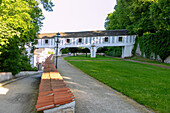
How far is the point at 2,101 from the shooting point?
13.1ft

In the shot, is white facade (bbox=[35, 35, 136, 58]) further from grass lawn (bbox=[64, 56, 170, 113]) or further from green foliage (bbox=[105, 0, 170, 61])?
grass lawn (bbox=[64, 56, 170, 113])

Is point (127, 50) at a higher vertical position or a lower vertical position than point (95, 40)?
lower

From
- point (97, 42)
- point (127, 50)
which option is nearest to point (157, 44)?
point (127, 50)

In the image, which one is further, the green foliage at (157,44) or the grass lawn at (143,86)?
the green foliage at (157,44)

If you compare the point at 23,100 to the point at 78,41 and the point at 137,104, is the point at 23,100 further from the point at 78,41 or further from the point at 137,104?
the point at 78,41

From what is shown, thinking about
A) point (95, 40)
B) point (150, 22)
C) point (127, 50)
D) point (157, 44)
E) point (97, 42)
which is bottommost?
point (127, 50)

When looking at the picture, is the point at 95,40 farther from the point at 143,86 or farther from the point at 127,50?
the point at 143,86

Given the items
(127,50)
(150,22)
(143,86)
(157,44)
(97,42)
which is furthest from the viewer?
(97,42)

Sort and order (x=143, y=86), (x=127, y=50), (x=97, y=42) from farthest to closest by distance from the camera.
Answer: (x=97, y=42), (x=127, y=50), (x=143, y=86)

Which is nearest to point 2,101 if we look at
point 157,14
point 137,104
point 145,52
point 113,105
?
point 113,105

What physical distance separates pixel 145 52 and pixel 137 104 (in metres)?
23.7

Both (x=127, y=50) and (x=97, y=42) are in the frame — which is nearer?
(x=127, y=50)

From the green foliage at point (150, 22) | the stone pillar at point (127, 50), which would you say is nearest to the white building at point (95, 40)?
the stone pillar at point (127, 50)

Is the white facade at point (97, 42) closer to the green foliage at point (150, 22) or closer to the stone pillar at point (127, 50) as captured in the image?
the stone pillar at point (127, 50)
